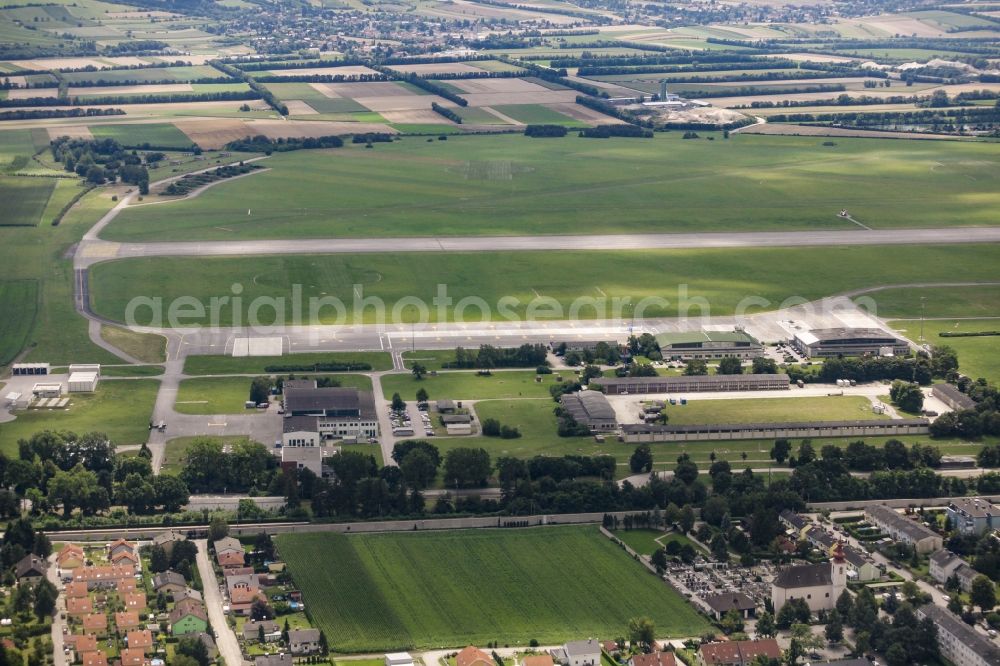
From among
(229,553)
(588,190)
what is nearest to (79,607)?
(229,553)

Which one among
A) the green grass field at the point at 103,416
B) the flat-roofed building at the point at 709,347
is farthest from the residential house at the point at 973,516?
the green grass field at the point at 103,416

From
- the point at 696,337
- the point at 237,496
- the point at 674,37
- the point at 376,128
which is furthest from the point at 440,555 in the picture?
the point at 674,37

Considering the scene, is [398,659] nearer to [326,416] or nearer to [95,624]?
[95,624]

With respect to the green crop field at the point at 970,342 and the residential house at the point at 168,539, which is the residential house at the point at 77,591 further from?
the green crop field at the point at 970,342

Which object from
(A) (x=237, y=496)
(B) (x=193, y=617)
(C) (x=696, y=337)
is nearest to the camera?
(B) (x=193, y=617)

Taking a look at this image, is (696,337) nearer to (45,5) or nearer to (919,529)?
(919,529)

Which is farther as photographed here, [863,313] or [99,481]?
[863,313]
